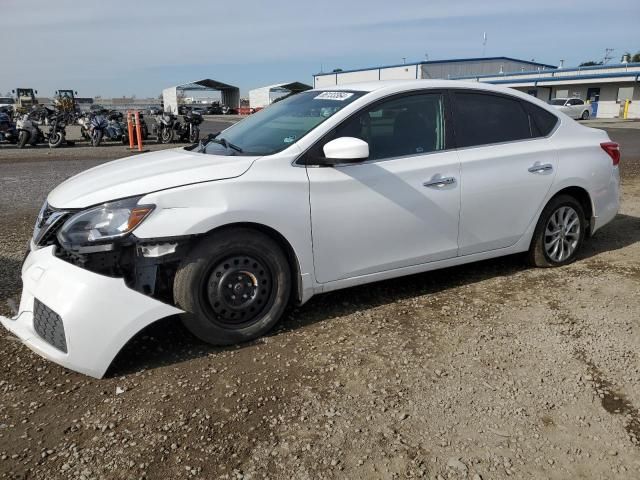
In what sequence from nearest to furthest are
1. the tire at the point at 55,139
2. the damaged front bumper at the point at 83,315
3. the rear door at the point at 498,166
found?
1. the damaged front bumper at the point at 83,315
2. the rear door at the point at 498,166
3. the tire at the point at 55,139

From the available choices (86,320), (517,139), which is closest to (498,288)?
(517,139)

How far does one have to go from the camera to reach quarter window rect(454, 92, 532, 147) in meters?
4.19

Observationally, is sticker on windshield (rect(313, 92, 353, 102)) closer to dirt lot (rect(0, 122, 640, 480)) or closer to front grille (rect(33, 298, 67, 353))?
dirt lot (rect(0, 122, 640, 480))

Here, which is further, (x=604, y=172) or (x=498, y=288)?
(x=604, y=172)

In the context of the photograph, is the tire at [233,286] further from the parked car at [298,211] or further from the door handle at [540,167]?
the door handle at [540,167]

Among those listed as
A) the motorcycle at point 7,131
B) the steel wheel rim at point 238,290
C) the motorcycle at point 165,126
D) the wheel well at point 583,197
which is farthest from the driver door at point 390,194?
the motorcycle at point 7,131

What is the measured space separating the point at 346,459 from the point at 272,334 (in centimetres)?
133

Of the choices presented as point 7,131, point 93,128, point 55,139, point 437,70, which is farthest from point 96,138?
point 437,70

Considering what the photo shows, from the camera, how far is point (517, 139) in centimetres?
445

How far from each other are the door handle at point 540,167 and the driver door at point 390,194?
2.68ft

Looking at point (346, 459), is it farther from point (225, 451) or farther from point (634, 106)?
point (634, 106)

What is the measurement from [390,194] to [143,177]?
1.68 m

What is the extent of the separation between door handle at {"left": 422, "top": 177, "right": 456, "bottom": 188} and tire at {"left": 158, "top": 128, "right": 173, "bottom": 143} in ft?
55.7

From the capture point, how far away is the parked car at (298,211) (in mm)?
3012
